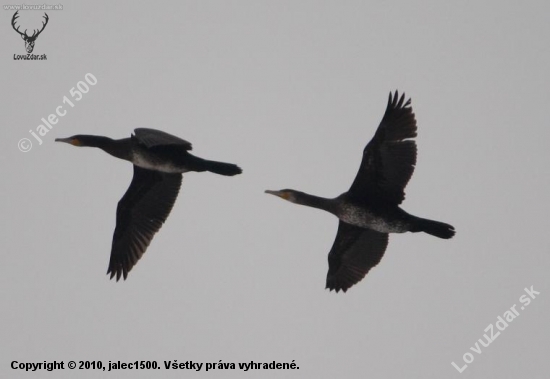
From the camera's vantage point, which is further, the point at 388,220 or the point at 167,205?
the point at 167,205

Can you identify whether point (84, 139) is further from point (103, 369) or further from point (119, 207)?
point (103, 369)

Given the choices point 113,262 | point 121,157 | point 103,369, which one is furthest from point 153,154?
point 103,369

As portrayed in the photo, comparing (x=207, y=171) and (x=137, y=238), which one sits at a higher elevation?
(x=207, y=171)

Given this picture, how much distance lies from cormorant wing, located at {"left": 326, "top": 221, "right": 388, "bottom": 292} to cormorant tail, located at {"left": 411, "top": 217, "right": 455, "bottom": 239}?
137 cm

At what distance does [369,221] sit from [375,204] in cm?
32

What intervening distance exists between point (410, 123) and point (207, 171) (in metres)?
3.08

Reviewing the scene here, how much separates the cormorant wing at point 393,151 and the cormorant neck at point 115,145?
378 cm

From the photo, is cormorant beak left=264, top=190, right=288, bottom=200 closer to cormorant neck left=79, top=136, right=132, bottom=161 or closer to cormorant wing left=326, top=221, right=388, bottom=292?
cormorant wing left=326, top=221, right=388, bottom=292

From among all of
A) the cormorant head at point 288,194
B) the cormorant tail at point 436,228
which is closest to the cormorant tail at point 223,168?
the cormorant head at point 288,194

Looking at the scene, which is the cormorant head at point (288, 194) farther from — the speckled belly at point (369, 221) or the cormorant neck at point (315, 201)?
the speckled belly at point (369, 221)

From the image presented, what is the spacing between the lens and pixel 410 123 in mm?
15312

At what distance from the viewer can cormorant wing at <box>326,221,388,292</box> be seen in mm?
16875

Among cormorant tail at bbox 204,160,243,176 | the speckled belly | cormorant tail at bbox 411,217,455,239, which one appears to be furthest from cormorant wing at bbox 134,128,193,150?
cormorant tail at bbox 411,217,455,239

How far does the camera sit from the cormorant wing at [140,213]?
1739 centimetres
